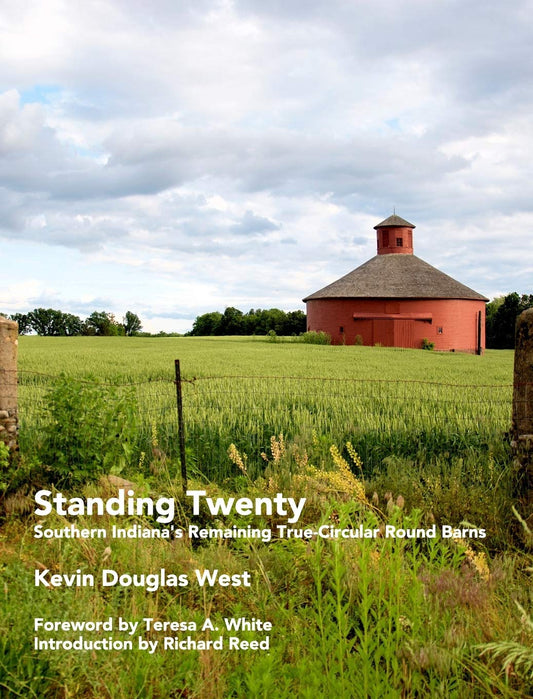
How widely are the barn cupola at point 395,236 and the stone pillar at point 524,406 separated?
45164mm

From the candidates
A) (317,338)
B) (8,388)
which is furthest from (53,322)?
(8,388)

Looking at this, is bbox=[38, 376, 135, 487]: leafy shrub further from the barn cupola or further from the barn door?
the barn cupola

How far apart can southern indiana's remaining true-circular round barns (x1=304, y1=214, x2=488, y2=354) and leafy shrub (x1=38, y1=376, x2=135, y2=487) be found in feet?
120

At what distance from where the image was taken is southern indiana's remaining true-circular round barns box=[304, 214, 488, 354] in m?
42.8

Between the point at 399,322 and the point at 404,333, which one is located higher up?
the point at 399,322

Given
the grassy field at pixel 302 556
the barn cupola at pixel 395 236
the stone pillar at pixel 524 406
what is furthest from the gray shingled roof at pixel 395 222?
the stone pillar at pixel 524 406

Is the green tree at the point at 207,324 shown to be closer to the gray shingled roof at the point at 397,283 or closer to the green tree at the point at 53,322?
the green tree at the point at 53,322

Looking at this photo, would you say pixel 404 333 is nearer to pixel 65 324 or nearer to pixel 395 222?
pixel 395 222

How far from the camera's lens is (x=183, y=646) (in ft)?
10.8

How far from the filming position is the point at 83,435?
618cm

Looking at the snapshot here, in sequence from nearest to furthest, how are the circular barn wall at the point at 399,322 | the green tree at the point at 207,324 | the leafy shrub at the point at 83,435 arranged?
the leafy shrub at the point at 83,435 < the circular barn wall at the point at 399,322 < the green tree at the point at 207,324

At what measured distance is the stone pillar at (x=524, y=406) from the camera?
6035 millimetres

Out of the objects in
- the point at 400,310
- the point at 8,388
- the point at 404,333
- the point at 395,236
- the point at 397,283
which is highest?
the point at 395,236

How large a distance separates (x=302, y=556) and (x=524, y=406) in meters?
3.14
